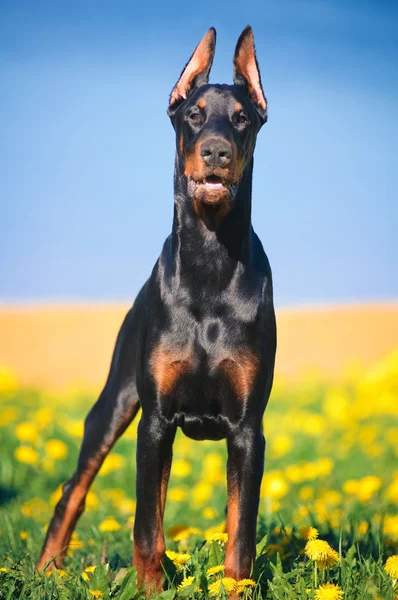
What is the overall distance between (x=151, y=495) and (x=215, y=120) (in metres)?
1.81

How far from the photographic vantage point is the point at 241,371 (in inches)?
153

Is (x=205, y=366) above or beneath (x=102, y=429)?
above

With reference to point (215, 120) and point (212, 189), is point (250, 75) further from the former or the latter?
point (212, 189)

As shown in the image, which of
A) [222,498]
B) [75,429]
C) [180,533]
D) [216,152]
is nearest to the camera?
[216,152]

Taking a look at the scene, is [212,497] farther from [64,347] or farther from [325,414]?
[64,347]

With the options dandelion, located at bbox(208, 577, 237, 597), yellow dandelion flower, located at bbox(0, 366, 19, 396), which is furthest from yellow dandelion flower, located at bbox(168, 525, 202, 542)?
yellow dandelion flower, located at bbox(0, 366, 19, 396)

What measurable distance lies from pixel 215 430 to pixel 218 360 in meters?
0.39

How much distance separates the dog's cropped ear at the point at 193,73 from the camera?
4328 millimetres

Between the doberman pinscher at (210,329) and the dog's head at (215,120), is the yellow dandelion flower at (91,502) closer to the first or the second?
the doberman pinscher at (210,329)

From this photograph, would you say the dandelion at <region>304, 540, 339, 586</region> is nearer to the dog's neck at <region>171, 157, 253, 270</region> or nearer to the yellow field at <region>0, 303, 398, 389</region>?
the dog's neck at <region>171, 157, 253, 270</region>

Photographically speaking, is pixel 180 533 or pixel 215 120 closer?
pixel 215 120

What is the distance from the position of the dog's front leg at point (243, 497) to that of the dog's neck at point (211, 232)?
2.84ft

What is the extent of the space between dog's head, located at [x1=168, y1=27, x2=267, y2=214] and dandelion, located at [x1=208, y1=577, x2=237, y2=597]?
170 cm

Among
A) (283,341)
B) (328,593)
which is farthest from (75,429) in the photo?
(283,341)
